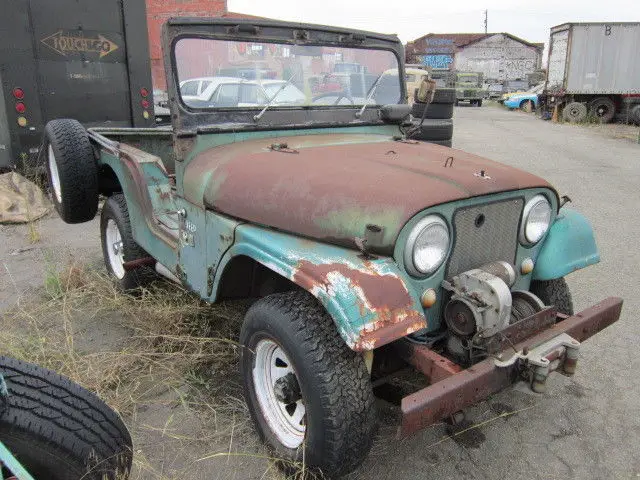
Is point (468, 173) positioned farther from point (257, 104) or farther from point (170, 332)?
point (170, 332)

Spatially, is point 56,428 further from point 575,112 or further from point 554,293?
point 575,112

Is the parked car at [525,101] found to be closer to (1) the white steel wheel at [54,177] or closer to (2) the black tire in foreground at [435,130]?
(2) the black tire in foreground at [435,130]

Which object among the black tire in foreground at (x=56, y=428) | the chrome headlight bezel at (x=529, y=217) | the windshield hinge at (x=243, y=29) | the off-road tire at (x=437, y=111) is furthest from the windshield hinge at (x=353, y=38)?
the off-road tire at (x=437, y=111)

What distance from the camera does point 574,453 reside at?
2514mm

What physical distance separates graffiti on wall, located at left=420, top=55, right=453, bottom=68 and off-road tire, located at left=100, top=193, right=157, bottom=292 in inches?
1761

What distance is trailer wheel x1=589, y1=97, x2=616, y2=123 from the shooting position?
61.5 ft

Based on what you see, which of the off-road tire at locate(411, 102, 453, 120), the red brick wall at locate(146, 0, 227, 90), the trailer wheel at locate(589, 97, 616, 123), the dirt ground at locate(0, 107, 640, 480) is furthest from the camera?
the red brick wall at locate(146, 0, 227, 90)

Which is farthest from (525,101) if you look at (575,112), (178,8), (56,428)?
(56,428)

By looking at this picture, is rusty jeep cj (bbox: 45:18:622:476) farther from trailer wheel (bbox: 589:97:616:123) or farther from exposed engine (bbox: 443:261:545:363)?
trailer wheel (bbox: 589:97:616:123)

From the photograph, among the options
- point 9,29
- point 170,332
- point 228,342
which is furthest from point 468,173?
point 9,29

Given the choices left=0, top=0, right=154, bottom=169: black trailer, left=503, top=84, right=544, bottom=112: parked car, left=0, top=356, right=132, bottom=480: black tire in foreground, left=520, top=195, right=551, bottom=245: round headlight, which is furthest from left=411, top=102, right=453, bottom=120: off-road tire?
left=503, top=84, right=544, bottom=112: parked car

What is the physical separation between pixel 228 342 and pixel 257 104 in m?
1.48

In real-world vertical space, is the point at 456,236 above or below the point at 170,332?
above

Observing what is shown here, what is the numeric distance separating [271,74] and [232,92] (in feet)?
0.85
